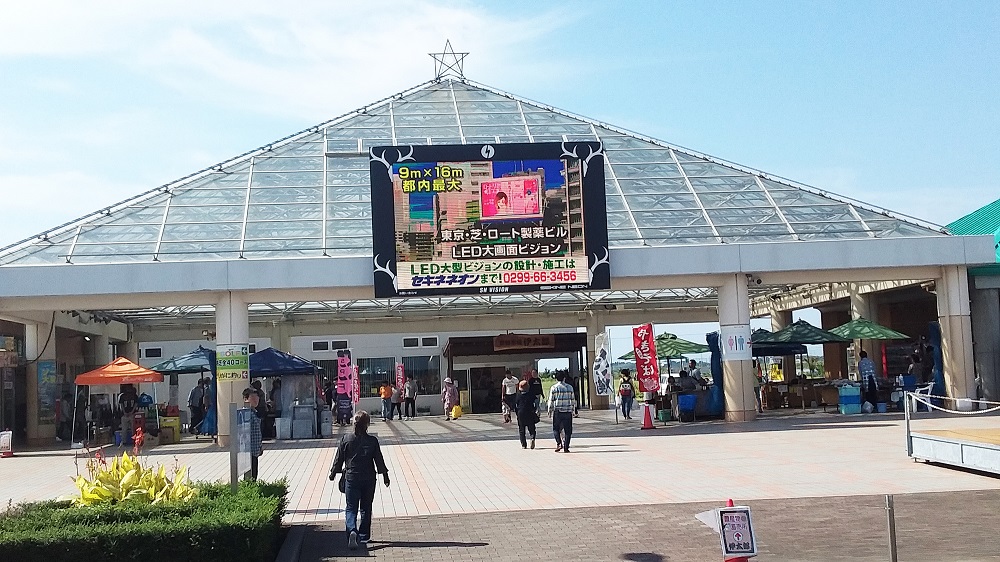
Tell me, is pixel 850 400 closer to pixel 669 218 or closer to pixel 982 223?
pixel 669 218

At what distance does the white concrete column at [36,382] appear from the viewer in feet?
97.6

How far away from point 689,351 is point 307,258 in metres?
13.6

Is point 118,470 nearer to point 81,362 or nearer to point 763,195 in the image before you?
point 763,195

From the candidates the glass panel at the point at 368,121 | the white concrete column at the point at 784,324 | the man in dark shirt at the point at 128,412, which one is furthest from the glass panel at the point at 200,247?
the white concrete column at the point at 784,324

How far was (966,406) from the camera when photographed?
25.8 metres

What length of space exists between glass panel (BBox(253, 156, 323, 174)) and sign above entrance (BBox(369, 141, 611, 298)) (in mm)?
4973

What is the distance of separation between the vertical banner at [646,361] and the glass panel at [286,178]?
9.93 metres

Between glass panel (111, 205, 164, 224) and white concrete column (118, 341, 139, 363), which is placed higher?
glass panel (111, 205, 164, 224)

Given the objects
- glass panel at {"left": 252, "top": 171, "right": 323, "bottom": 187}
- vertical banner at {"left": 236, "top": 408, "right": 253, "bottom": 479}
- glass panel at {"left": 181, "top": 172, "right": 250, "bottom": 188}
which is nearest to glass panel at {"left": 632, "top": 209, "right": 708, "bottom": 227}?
glass panel at {"left": 252, "top": 171, "right": 323, "bottom": 187}

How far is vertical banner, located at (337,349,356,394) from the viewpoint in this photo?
3038 centimetres

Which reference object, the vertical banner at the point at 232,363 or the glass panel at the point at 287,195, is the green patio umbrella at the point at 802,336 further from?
the vertical banner at the point at 232,363

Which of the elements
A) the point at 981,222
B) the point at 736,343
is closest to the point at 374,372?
the point at 736,343

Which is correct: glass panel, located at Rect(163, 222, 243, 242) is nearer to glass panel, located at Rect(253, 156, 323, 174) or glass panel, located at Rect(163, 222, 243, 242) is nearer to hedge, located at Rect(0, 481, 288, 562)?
glass panel, located at Rect(253, 156, 323, 174)

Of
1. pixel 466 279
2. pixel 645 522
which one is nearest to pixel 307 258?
pixel 466 279
